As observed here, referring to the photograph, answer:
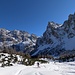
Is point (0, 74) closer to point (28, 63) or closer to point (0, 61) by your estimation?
point (0, 61)

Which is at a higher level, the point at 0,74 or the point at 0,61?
the point at 0,61

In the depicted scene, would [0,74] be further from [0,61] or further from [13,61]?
[13,61]

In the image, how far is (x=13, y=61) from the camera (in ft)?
153

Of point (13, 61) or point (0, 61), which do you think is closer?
point (0, 61)

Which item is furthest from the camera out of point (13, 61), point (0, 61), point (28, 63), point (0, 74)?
point (28, 63)

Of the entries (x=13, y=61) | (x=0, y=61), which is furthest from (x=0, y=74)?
(x=13, y=61)

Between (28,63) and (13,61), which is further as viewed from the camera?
(28,63)

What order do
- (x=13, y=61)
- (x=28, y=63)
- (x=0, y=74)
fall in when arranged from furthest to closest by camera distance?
(x=28, y=63), (x=13, y=61), (x=0, y=74)

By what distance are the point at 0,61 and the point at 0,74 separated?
1707cm

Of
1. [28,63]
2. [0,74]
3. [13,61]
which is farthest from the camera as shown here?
[28,63]

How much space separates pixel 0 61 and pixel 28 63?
14496 millimetres

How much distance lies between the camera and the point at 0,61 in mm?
40875

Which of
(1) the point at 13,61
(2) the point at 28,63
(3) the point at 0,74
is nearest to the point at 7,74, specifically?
(3) the point at 0,74

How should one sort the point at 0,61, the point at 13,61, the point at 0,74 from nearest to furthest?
the point at 0,74 < the point at 0,61 < the point at 13,61
